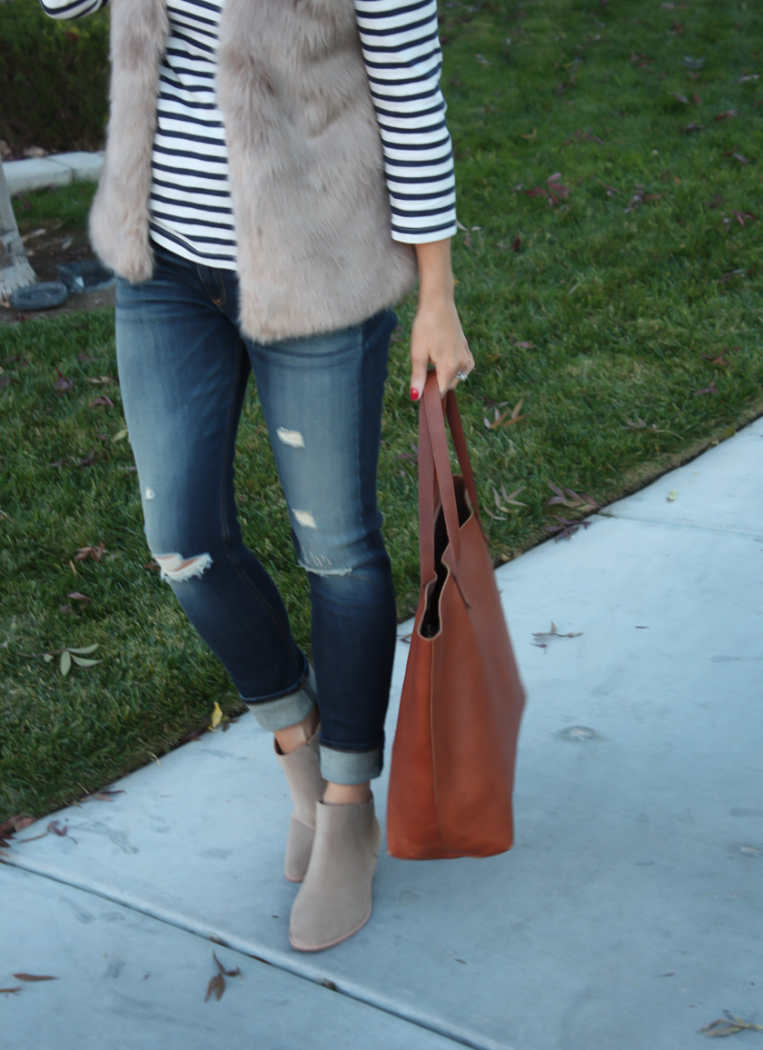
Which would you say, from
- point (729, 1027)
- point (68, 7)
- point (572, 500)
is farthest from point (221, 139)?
Answer: point (572, 500)

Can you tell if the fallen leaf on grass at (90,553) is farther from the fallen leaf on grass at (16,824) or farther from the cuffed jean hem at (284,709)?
the cuffed jean hem at (284,709)

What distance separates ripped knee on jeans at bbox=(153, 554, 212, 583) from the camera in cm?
175

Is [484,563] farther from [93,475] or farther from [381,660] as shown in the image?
[93,475]

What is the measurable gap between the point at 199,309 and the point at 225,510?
1.27ft

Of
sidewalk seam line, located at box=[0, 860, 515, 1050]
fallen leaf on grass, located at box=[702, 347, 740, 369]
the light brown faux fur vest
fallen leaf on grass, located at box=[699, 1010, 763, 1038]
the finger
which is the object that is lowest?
sidewalk seam line, located at box=[0, 860, 515, 1050]

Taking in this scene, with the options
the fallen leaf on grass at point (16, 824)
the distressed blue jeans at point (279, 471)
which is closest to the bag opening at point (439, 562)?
the distressed blue jeans at point (279, 471)

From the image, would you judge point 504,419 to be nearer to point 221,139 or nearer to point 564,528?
point 564,528

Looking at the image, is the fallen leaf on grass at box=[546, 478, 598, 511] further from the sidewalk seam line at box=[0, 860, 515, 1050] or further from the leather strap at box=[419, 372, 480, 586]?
the sidewalk seam line at box=[0, 860, 515, 1050]

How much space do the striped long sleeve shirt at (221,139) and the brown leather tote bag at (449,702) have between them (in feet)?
1.03

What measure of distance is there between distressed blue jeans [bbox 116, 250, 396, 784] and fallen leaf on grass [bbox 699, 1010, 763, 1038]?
748 millimetres

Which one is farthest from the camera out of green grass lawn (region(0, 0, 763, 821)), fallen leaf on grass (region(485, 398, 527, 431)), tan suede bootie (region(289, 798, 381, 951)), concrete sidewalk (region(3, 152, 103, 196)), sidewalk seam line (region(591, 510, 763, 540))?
concrete sidewalk (region(3, 152, 103, 196))

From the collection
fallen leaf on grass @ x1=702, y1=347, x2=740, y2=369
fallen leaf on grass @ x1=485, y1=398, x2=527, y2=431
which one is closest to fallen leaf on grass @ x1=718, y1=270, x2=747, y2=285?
fallen leaf on grass @ x1=702, y1=347, x2=740, y2=369

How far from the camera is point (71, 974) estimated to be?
180 centimetres

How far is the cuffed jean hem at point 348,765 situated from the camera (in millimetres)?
1862
